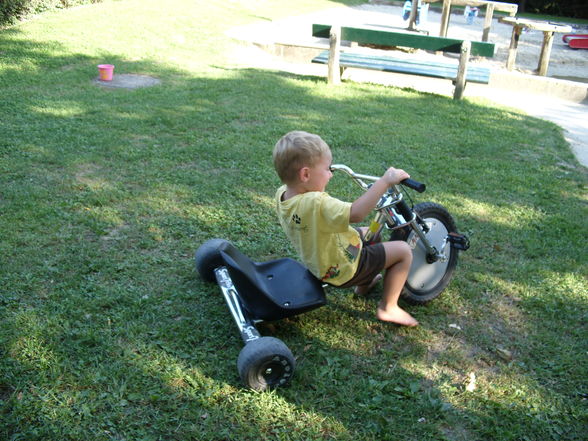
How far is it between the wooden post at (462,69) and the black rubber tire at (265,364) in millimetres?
6366

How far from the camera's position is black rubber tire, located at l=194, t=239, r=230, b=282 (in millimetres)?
3350

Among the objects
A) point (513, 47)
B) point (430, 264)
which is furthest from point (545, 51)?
point (430, 264)

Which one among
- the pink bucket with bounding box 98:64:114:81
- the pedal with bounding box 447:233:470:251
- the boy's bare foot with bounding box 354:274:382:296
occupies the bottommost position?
the boy's bare foot with bounding box 354:274:382:296

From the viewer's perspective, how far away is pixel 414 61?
27.9 ft

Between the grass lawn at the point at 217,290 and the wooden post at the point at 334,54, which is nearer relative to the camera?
the grass lawn at the point at 217,290

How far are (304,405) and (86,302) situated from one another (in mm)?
1367

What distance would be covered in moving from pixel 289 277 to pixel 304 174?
1.99ft

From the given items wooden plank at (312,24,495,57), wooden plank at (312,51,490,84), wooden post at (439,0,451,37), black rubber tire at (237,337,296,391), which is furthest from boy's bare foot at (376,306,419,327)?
wooden post at (439,0,451,37)

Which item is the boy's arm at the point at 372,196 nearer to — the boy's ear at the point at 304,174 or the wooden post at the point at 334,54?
the boy's ear at the point at 304,174

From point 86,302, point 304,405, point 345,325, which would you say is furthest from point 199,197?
point 304,405

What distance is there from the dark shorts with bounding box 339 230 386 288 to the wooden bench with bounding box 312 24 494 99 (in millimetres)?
5597

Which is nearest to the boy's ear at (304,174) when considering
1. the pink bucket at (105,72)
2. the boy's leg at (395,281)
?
the boy's leg at (395,281)

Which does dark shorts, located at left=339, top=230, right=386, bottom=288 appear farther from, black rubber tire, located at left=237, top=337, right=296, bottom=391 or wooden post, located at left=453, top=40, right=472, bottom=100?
wooden post, located at left=453, top=40, right=472, bottom=100

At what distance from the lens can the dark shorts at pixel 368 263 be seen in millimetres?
2990
